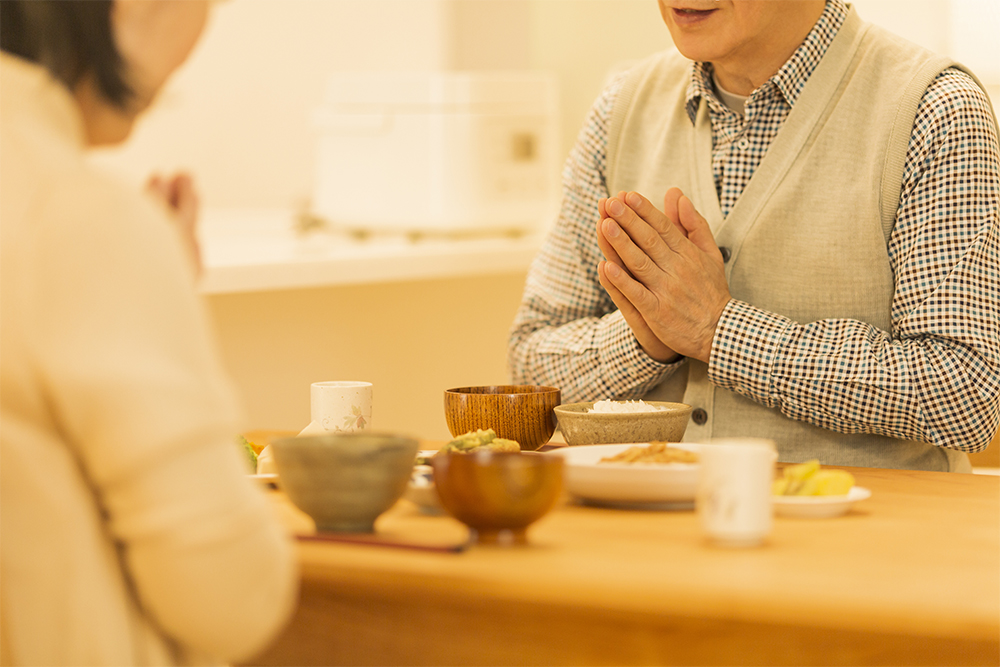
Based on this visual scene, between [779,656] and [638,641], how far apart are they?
0.39 feet

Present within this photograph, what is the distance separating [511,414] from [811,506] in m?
0.41

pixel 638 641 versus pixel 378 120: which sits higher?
pixel 378 120

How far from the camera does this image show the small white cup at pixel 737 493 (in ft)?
3.15

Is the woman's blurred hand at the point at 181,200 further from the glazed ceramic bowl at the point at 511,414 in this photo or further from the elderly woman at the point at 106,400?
the glazed ceramic bowl at the point at 511,414

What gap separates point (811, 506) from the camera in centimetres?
109

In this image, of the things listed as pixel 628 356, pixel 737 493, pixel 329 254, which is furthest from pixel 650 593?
pixel 329 254

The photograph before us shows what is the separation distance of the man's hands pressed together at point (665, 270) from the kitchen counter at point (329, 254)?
3.65 feet

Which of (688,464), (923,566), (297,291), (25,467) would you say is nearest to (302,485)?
(25,467)

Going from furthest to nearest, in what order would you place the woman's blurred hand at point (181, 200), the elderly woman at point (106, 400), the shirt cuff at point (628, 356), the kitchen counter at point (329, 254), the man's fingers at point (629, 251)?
1. the kitchen counter at point (329, 254)
2. the shirt cuff at point (628, 356)
3. the man's fingers at point (629, 251)
4. the woman's blurred hand at point (181, 200)
5. the elderly woman at point (106, 400)

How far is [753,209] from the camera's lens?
164 cm

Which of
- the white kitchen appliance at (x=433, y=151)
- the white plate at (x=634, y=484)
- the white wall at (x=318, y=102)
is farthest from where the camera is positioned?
the white kitchen appliance at (x=433, y=151)

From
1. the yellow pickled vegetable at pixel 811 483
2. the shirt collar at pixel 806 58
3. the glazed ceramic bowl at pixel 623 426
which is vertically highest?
the shirt collar at pixel 806 58

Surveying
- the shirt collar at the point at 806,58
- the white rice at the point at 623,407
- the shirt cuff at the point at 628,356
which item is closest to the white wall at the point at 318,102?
the shirt collar at the point at 806,58

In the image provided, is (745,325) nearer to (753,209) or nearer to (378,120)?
(753,209)
